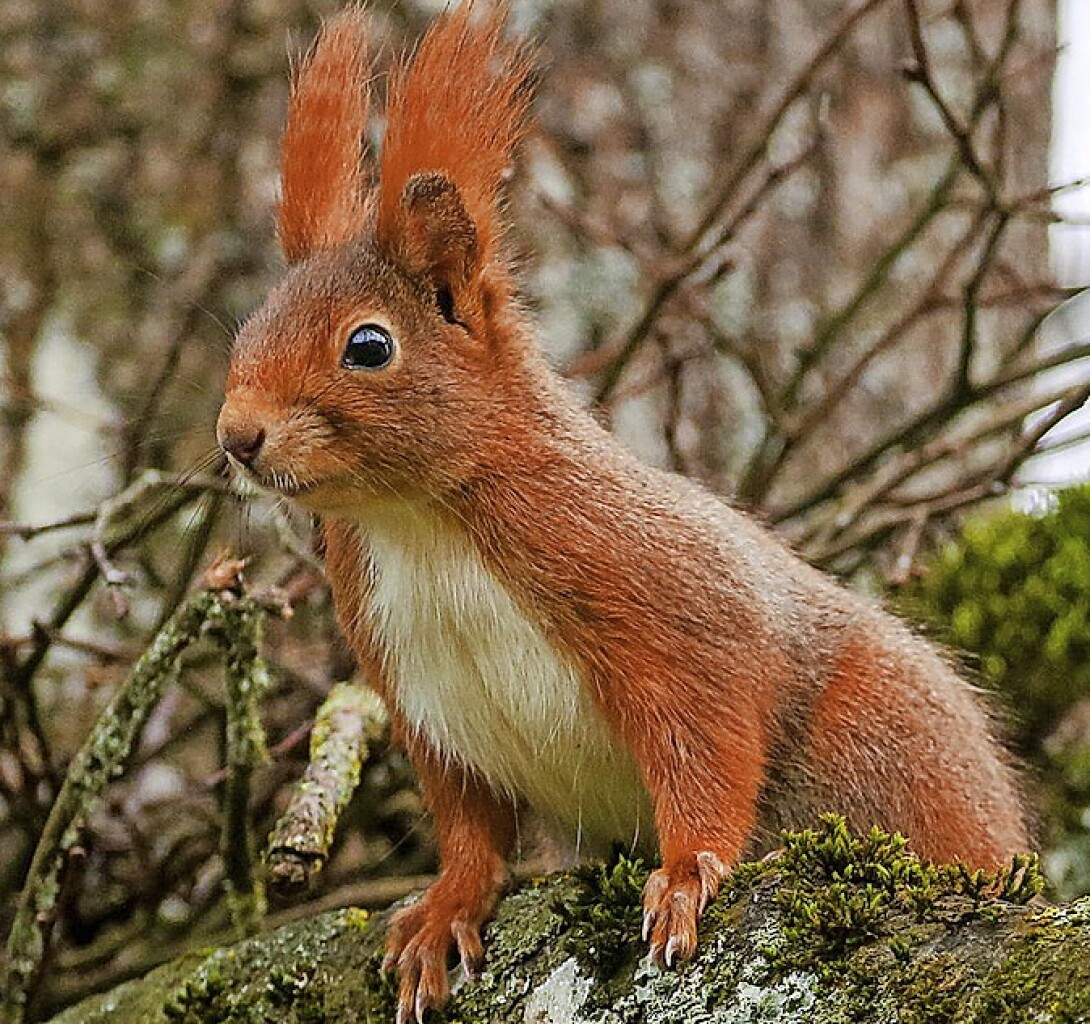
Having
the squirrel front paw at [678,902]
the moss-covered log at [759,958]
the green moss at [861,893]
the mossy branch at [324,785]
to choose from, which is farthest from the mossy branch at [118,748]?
the green moss at [861,893]

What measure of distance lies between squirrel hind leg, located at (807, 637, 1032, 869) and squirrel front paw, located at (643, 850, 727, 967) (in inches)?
15.2

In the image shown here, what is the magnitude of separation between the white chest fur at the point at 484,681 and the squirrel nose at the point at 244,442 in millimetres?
241

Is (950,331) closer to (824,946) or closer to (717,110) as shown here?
(717,110)

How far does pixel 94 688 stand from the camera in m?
2.93

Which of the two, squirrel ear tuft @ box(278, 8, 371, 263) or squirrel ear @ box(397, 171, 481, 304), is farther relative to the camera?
squirrel ear tuft @ box(278, 8, 371, 263)

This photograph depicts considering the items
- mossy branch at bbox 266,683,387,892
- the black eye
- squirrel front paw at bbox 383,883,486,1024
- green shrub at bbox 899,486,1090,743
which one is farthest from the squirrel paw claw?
green shrub at bbox 899,486,1090,743

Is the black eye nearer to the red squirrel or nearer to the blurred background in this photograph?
the red squirrel

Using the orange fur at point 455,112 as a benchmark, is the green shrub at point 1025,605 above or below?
below

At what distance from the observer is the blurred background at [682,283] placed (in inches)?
122

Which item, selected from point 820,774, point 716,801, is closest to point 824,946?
point 716,801

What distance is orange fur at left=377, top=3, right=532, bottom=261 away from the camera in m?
1.96

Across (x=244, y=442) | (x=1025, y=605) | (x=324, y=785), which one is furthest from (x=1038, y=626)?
(x=244, y=442)

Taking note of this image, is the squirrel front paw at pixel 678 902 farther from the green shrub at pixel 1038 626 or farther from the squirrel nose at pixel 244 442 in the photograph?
the green shrub at pixel 1038 626

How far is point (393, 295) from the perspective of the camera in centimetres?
197
